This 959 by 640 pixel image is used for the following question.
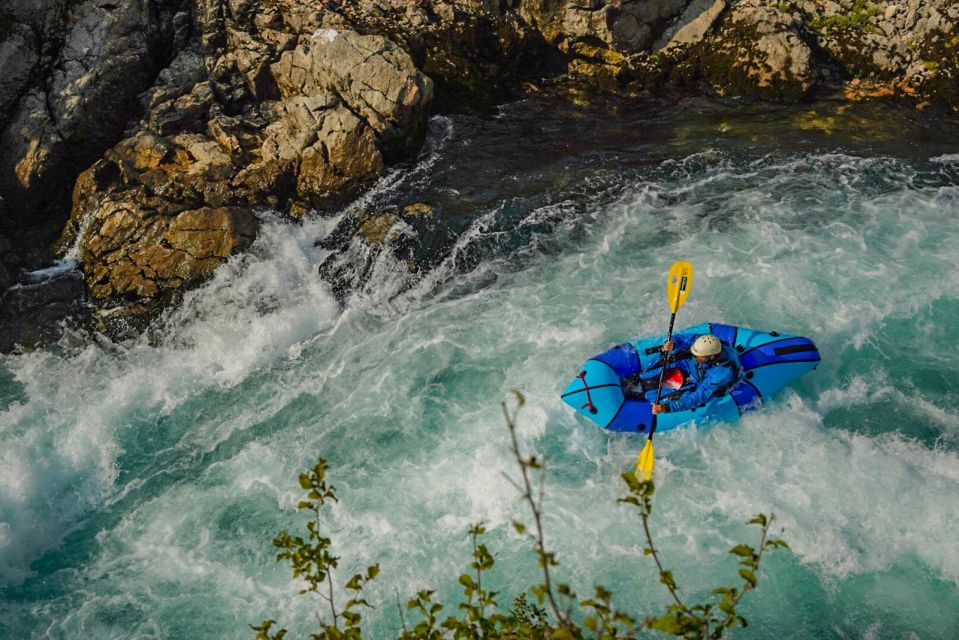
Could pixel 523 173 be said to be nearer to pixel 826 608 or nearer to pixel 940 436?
pixel 940 436

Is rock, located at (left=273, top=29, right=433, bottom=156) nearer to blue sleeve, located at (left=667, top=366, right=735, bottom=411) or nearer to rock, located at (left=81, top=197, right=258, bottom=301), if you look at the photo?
rock, located at (left=81, top=197, right=258, bottom=301)

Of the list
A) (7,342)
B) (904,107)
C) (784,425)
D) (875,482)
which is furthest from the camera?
(904,107)

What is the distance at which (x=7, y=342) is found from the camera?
38.5ft

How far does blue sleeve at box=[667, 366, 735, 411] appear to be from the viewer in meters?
9.21

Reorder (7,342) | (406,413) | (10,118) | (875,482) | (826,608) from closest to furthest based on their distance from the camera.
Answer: (826,608) < (875,482) < (406,413) < (7,342) < (10,118)

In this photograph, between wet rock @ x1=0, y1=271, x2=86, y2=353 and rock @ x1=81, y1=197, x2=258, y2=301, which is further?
rock @ x1=81, y1=197, x2=258, y2=301

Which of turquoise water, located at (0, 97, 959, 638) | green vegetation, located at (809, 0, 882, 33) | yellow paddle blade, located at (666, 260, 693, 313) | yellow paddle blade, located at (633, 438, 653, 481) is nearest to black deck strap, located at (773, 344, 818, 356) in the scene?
turquoise water, located at (0, 97, 959, 638)

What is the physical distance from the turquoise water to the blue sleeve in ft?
1.57

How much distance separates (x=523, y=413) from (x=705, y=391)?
2566 mm

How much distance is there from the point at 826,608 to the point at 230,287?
10.2 m

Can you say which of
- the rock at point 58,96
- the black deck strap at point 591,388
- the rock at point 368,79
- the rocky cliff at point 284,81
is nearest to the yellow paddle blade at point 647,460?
the black deck strap at point 591,388

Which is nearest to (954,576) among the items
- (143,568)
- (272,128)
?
(143,568)

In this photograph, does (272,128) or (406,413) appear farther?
(272,128)

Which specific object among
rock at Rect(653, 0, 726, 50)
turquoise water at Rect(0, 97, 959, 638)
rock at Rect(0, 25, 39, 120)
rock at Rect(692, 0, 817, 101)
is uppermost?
rock at Rect(0, 25, 39, 120)
